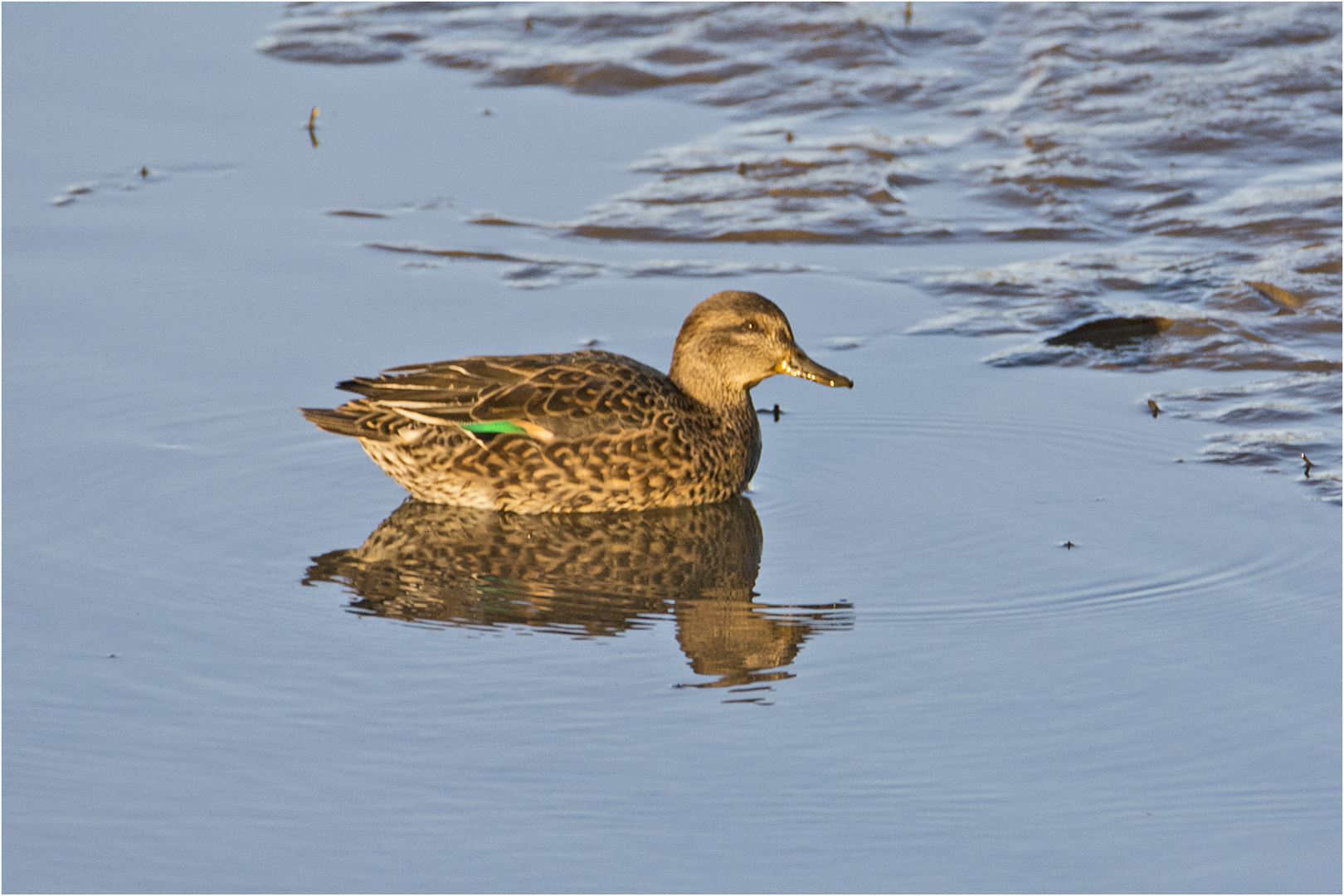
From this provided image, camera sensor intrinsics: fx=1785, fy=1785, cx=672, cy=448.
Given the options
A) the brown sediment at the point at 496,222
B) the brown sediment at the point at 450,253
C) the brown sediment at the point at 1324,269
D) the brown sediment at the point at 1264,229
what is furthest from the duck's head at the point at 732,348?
the brown sediment at the point at 1264,229

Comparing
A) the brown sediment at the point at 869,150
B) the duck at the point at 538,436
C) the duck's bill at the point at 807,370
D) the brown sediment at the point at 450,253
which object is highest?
the brown sediment at the point at 869,150

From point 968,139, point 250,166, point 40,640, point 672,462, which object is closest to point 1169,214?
point 968,139

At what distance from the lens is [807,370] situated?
24.9 ft

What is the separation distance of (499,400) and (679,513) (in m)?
0.86

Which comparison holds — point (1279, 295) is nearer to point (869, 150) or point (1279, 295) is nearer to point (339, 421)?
point (869, 150)

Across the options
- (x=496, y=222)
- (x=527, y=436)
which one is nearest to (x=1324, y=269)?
(x=496, y=222)

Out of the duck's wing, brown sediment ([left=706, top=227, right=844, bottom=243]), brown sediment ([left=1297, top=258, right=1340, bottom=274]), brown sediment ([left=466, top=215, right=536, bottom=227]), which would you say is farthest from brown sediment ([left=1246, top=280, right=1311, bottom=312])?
brown sediment ([left=466, top=215, right=536, bottom=227])

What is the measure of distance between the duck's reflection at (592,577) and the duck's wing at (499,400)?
0.37 metres

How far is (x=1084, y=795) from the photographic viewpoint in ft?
15.5

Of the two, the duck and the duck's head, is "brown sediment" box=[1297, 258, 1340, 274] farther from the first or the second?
the duck

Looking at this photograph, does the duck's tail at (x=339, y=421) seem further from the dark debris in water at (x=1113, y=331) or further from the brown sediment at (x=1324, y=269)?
the brown sediment at (x=1324, y=269)

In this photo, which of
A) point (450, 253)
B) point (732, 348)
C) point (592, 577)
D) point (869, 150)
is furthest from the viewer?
point (869, 150)

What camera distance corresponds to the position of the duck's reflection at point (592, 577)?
5.85 meters

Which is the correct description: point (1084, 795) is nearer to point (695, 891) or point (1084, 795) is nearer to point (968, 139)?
point (695, 891)
